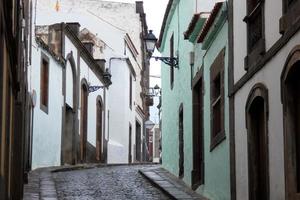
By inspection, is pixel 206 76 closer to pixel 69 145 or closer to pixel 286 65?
pixel 286 65

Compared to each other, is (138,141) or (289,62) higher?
(289,62)

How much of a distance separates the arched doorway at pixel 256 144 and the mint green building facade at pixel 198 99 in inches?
68.6

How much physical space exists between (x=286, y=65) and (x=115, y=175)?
41.2 ft

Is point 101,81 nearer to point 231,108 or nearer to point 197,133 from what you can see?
point 197,133

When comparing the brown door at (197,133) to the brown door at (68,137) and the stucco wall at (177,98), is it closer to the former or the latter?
the stucco wall at (177,98)

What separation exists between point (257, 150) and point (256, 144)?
0.35 ft

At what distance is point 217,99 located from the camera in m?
14.5

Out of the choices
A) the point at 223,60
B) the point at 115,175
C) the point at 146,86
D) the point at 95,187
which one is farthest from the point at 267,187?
the point at 146,86

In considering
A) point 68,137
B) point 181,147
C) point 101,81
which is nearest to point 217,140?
point 181,147

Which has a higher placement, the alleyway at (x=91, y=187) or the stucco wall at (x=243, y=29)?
the stucco wall at (x=243, y=29)

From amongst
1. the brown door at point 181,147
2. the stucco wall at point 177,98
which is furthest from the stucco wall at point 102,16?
the brown door at point 181,147

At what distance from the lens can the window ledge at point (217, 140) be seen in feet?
44.9

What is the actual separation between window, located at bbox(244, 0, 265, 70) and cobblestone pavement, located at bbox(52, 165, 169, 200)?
506 centimetres

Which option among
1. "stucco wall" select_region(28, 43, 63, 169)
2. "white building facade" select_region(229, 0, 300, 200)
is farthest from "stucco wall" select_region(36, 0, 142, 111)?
"white building facade" select_region(229, 0, 300, 200)
